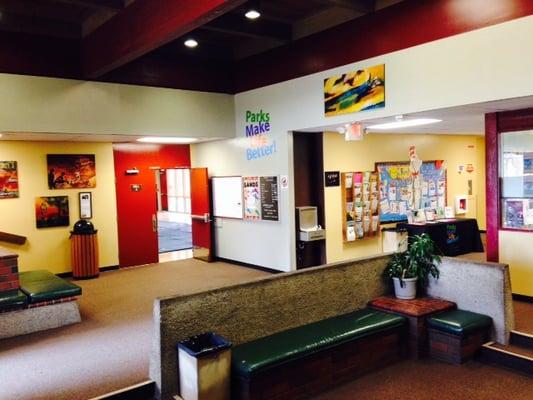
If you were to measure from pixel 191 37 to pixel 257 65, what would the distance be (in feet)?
3.90

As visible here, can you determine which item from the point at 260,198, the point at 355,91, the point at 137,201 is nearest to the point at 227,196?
the point at 260,198

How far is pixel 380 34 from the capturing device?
592 centimetres

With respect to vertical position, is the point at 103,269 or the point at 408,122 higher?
the point at 408,122

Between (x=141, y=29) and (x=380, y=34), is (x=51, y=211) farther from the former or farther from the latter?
(x=380, y=34)

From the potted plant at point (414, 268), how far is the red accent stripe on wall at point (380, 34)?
7.85 feet

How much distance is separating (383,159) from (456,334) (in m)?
4.96

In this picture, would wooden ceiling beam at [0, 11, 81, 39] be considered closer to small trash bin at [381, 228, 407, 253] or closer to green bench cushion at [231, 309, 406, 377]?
green bench cushion at [231, 309, 406, 377]

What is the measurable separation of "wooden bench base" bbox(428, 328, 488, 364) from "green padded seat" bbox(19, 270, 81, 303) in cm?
411

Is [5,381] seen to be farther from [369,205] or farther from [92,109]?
[369,205]

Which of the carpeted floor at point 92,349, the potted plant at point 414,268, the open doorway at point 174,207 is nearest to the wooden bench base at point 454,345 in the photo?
the potted plant at point 414,268

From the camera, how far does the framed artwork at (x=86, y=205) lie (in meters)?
8.34

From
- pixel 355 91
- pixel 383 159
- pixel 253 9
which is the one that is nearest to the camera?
pixel 253 9

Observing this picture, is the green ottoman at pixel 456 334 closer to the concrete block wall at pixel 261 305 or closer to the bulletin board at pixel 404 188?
the concrete block wall at pixel 261 305

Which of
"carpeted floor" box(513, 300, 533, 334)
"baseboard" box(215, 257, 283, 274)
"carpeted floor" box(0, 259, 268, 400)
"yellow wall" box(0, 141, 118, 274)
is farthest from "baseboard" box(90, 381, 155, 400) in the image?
"yellow wall" box(0, 141, 118, 274)
